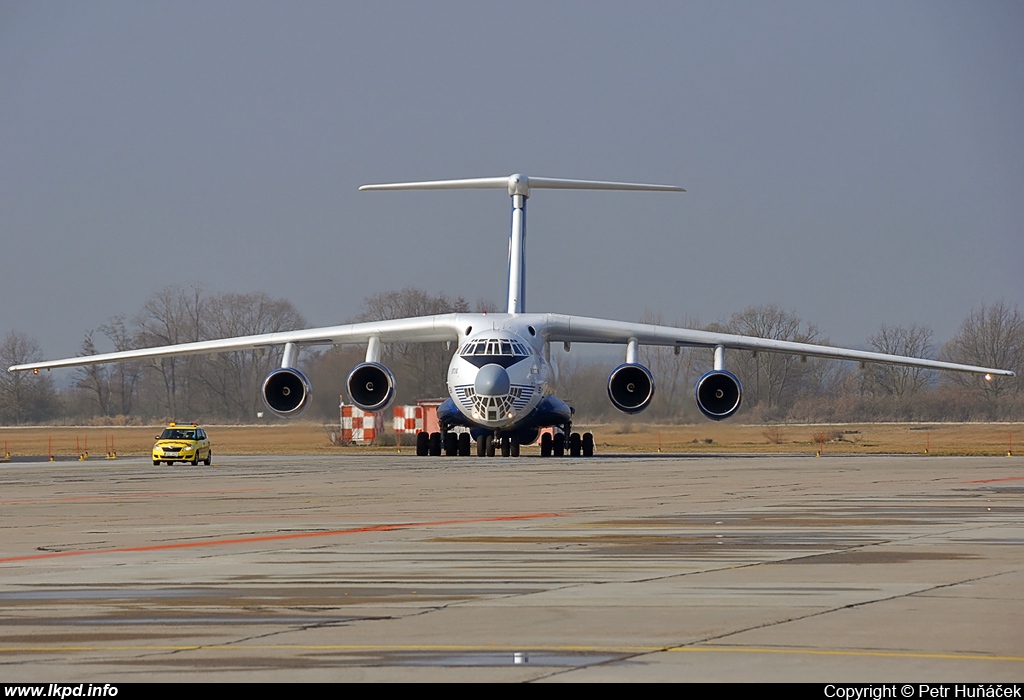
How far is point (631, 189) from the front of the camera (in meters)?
42.5

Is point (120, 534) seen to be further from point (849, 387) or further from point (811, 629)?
point (849, 387)

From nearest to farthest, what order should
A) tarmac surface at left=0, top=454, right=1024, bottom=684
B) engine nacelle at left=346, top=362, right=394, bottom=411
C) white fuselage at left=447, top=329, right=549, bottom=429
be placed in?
tarmac surface at left=0, top=454, right=1024, bottom=684
white fuselage at left=447, top=329, right=549, bottom=429
engine nacelle at left=346, top=362, right=394, bottom=411

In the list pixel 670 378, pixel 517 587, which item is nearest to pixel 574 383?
pixel 670 378

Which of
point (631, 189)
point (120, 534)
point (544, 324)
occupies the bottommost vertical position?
point (120, 534)

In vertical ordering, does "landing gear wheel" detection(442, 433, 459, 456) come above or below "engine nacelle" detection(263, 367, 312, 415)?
below

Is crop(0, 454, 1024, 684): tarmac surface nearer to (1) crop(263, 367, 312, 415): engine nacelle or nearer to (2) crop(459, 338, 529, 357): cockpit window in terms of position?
(2) crop(459, 338, 529, 357): cockpit window

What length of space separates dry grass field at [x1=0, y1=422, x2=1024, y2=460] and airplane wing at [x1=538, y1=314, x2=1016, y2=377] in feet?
17.9

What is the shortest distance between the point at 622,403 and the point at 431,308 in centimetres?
2105

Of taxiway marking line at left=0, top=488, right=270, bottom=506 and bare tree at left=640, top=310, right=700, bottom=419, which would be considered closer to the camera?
taxiway marking line at left=0, top=488, right=270, bottom=506

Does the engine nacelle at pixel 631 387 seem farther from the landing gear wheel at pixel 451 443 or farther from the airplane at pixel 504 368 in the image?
the landing gear wheel at pixel 451 443

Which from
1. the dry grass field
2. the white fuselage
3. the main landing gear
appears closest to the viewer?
the white fuselage

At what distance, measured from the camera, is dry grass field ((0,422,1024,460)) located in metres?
45.8

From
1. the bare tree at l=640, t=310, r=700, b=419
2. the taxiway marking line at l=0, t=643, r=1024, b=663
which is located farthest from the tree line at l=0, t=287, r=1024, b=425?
the taxiway marking line at l=0, t=643, r=1024, b=663
